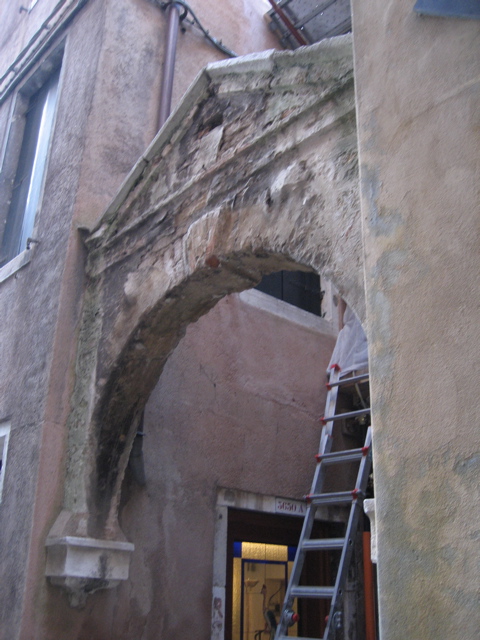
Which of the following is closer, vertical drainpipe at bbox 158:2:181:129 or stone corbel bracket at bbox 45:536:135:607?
stone corbel bracket at bbox 45:536:135:607

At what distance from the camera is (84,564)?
152 inches

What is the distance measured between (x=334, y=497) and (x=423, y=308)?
11.7 feet

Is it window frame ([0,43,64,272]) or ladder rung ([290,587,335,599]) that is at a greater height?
window frame ([0,43,64,272])

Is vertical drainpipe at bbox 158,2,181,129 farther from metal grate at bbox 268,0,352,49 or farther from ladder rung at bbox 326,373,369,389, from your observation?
ladder rung at bbox 326,373,369,389

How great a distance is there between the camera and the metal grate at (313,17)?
659 centimetres

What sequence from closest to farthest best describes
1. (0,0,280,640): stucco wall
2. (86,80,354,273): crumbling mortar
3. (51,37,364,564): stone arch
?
(51,37,364,564): stone arch, (86,80,354,273): crumbling mortar, (0,0,280,640): stucco wall

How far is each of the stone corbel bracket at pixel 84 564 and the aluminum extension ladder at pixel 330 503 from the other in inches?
46.6

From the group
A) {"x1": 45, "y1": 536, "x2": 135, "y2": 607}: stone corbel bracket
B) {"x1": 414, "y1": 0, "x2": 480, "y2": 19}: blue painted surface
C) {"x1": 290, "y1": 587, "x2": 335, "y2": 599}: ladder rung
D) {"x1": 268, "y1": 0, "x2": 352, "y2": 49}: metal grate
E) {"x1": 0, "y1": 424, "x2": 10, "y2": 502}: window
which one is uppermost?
{"x1": 268, "y1": 0, "x2": 352, "y2": 49}: metal grate

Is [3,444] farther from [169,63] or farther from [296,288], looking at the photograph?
[169,63]

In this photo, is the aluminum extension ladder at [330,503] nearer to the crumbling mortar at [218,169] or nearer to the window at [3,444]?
the window at [3,444]

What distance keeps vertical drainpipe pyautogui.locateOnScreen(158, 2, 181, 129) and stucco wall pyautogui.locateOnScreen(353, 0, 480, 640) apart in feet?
11.6

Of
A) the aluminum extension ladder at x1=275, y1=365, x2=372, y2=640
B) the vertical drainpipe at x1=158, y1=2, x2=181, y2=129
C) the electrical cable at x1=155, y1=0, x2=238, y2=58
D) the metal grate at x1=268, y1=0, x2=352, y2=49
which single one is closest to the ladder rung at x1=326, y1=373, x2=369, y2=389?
the aluminum extension ladder at x1=275, y1=365, x2=372, y2=640

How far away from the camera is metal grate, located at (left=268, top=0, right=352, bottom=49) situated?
6586 millimetres

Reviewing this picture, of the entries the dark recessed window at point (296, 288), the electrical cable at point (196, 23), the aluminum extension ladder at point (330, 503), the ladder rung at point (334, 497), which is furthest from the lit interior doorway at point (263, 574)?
the electrical cable at point (196, 23)
